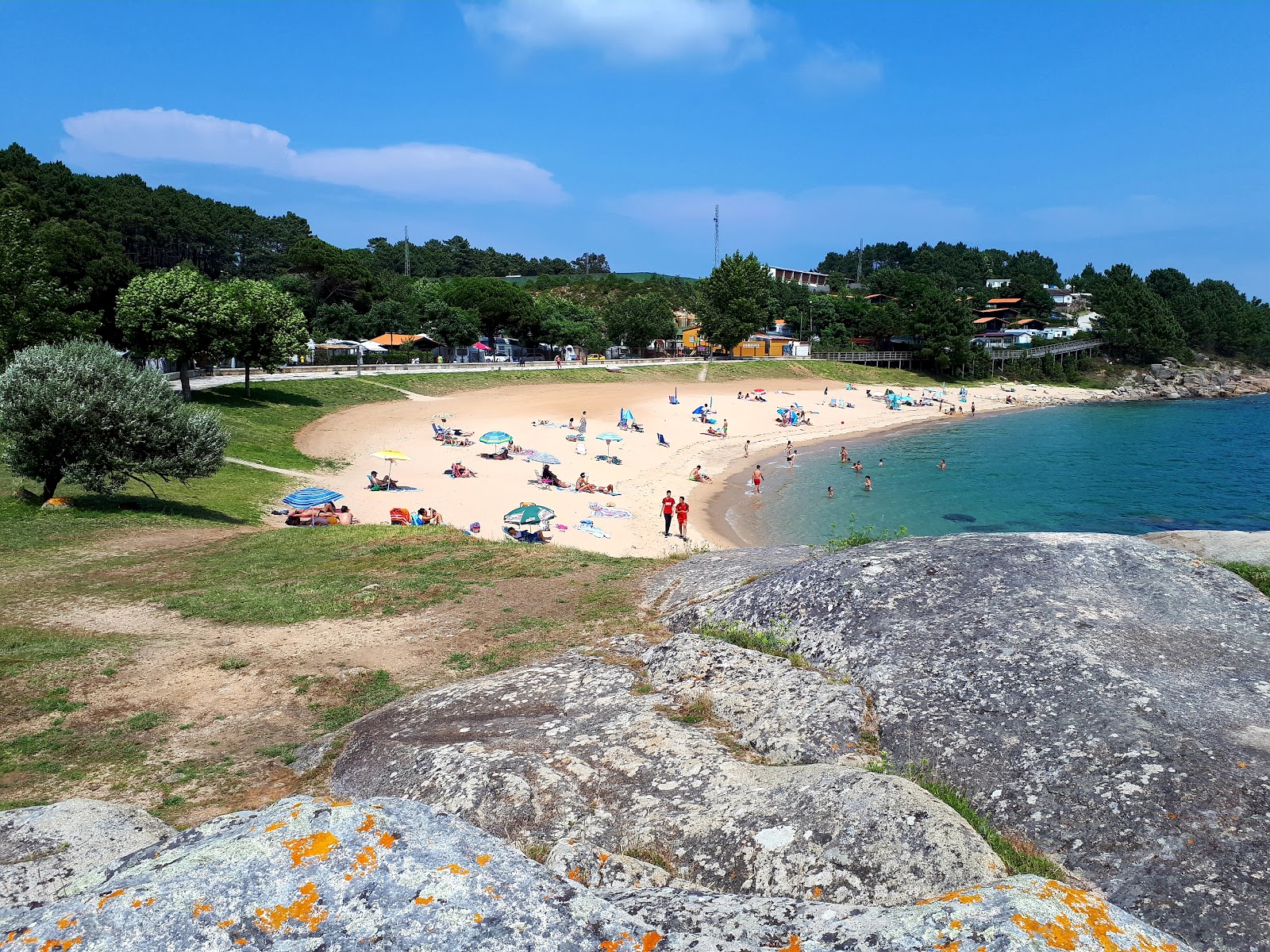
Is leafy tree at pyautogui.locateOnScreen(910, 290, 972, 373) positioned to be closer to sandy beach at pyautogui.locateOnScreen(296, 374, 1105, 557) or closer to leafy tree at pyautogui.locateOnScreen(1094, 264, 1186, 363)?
sandy beach at pyautogui.locateOnScreen(296, 374, 1105, 557)

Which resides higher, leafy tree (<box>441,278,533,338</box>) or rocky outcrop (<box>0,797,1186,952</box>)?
leafy tree (<box>441,278,533,338</box>)

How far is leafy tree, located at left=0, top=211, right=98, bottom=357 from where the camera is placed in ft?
105

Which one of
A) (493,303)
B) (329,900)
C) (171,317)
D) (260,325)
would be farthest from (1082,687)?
(493,303)

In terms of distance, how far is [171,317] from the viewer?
149 ft

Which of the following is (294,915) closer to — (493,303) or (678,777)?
(678,777)

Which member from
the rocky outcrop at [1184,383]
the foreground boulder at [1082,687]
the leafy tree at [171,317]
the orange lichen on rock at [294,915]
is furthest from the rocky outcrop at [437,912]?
the rocky outcrop at [1184,383]

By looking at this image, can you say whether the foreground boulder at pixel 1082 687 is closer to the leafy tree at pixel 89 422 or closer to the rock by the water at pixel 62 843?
the rock by the water at pixel 62 843

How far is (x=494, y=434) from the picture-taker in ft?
137

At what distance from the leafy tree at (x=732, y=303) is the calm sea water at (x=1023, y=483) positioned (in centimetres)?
3529

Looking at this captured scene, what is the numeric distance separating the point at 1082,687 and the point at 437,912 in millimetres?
6858

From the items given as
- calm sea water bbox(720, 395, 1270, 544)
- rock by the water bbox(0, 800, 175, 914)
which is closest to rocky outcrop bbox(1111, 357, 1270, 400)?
calm sea water bbox(720, 395, 1270, 544)

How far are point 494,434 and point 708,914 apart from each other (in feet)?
126

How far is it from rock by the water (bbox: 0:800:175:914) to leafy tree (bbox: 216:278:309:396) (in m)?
47.3

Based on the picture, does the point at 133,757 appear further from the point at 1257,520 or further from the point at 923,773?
the point at 1257,520
